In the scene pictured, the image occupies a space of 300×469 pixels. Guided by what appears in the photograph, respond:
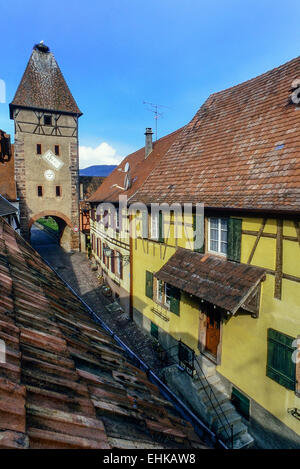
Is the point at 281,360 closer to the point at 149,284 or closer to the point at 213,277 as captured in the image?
the point at 213,277

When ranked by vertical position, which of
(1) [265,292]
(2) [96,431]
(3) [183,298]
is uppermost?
(2) [96,431]

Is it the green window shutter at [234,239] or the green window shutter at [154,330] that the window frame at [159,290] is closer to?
the green window shutter at [154,330]

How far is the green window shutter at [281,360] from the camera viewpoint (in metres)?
6.03

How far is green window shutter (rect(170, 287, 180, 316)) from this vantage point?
984cm

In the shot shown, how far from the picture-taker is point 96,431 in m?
1.92

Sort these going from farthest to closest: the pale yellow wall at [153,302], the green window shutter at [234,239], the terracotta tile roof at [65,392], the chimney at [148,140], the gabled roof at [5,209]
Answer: the chimney at [148,140] → the gabled roof at [5,209] → the pale yellow wall at [153,302] → the green window shutter at [234,239] → the terracotta tile roof at [65,392]

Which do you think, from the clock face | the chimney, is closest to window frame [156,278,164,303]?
the chimney

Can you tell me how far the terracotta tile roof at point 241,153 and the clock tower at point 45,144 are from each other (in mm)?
15851

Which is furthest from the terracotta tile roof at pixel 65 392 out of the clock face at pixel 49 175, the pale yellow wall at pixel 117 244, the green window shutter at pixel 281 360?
the clock face at pixel 49 175

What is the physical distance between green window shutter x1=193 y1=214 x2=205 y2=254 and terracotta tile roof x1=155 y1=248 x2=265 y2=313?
23cm
